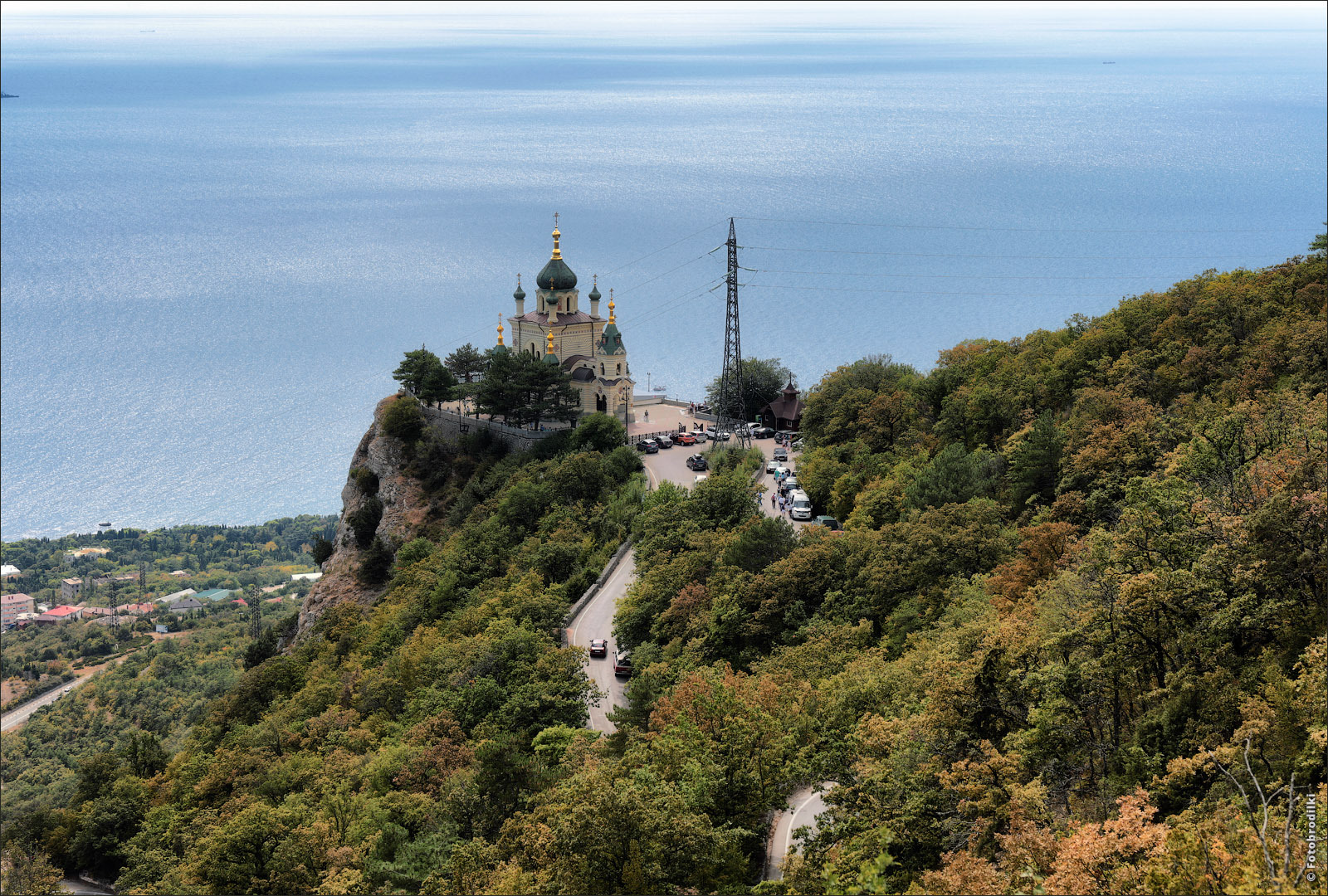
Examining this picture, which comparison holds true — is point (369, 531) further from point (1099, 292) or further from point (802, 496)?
point (1099, 292)

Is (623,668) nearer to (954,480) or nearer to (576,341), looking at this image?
(954,480)

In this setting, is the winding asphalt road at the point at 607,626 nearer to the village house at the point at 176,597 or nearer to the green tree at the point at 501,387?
the green tree at the point at 501,387

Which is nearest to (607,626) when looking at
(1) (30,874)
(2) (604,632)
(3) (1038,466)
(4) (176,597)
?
(2) (604,632)

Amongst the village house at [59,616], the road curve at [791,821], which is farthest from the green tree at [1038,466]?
the village house at [59,616]

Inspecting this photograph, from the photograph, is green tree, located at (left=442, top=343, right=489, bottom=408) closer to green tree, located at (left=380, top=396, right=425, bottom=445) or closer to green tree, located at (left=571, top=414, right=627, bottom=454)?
green tree, located at (left=380, top=396, right=425, bottom=445)

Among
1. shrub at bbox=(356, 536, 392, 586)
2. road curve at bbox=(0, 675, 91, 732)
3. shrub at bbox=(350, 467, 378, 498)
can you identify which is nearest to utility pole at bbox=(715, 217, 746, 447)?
shrub at bbox=(356, 536, 392, 586)

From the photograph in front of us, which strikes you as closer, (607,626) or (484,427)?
(607,626)
